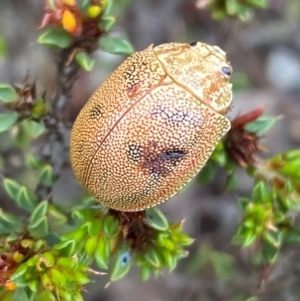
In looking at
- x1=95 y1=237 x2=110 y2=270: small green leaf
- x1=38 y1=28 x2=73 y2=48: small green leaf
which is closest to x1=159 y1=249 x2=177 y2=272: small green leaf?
x1=95 y1=237 x2=110 y2=270: small green leaf

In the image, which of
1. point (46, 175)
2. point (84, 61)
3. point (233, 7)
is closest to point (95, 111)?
point (84, 61)

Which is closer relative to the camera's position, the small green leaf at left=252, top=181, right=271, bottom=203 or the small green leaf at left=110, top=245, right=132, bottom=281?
the small green leaf at left=110, top=245, right=132, bottom=281

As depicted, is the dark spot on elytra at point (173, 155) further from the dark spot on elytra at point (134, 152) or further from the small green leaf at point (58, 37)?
the small green leaf at point (58, 37)

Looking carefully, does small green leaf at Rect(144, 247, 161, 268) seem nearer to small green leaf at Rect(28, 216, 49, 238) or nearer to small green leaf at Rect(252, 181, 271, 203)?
small green leaf at Rect(28, 216, 49, 238)

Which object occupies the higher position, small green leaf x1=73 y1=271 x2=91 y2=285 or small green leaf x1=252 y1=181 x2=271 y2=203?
small green leaf x1=73 y1=271 x2=91 y2=285

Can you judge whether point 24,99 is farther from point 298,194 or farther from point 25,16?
point 25,16

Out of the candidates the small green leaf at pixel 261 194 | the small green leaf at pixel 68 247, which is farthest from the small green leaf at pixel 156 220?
the small green leaf at pixel 261 194

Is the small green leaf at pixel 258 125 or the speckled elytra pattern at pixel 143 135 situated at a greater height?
the speckled elytra pattern at pixel 143 135

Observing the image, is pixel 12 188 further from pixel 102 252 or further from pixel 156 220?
pixel 156 220
